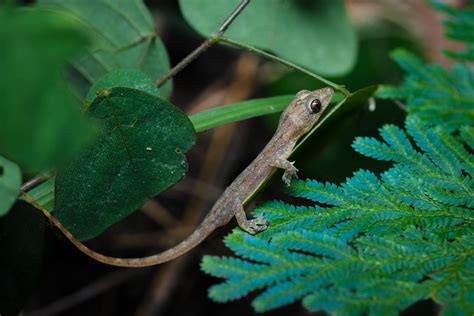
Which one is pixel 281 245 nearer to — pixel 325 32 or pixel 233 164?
pixel 325 32

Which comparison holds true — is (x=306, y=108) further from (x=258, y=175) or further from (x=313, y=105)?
(x=258, y=175)

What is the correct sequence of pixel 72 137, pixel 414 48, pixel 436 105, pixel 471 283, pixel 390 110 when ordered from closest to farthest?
pixel 72 137
pixel 471 283
pixel 436 105
pixel 390 110
pixel 414 48

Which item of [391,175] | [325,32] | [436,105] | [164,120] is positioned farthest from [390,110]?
[164,120]

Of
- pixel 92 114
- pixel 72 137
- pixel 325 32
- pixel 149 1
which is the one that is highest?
pixel 72 137

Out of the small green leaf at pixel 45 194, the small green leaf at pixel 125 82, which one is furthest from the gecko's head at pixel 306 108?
the small green leaf at pixel 45 194

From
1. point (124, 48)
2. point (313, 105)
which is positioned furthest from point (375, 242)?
point (124, 48)

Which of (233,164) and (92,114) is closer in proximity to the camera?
(92,114)

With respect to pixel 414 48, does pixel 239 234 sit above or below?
above
